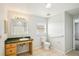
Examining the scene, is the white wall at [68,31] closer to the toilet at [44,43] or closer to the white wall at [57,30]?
the white wall at [57,30]

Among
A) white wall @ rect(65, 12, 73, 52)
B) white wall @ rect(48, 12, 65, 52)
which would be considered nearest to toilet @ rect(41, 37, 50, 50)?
white wall @ rect(48, 12, 65, 52)

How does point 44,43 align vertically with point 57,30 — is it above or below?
below

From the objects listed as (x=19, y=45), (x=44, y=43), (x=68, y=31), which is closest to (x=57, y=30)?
(x=68, y=31)

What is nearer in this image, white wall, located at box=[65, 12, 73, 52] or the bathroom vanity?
the bathroom vanity

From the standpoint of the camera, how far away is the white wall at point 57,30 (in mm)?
1686

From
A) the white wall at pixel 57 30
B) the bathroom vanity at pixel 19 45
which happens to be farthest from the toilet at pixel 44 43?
the bathroom vanity at pixel 19 45

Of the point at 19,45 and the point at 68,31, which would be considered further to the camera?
the point at 68,31

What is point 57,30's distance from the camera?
1.73 meters

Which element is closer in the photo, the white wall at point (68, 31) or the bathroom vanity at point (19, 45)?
the bathroom vanity at point (19, 45)

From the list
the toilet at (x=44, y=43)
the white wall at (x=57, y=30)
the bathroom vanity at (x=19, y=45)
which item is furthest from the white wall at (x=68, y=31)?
the bathroom vanity at (x=19, y=45)

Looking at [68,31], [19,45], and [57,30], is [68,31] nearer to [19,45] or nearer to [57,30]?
[57,30]

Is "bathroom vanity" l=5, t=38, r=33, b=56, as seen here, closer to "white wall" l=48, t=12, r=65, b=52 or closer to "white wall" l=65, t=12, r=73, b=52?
"white wall" l=48, t=12, r=65, b=52

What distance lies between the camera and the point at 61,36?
1766mm

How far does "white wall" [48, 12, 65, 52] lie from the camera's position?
1.69m
